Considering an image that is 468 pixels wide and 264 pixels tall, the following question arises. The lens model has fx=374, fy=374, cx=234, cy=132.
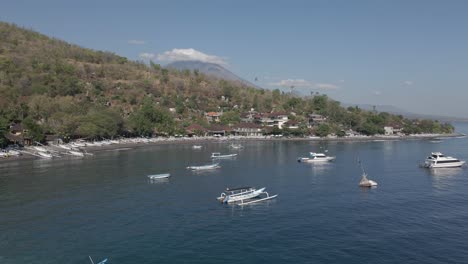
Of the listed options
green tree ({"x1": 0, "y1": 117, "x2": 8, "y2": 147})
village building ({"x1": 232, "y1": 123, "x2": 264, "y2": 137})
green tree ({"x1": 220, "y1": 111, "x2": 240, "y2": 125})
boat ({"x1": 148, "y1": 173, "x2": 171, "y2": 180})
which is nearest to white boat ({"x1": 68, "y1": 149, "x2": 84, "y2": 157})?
green tree ({"x1": 0, "y1": 117, "x2": 8, "y2": 147})

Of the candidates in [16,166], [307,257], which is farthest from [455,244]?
[16,166]

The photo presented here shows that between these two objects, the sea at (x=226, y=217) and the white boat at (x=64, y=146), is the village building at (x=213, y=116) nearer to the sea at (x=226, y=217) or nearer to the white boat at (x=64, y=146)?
the white boat at (x=64, y=146)

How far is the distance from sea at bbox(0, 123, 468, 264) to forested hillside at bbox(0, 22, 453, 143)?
3252 centimetres

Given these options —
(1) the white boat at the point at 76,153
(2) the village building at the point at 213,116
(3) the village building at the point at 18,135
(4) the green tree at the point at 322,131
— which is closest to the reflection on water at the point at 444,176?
(1) the white boat at the point at 76,153

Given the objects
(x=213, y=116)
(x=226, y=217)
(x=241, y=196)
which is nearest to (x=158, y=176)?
(x=241, y=196)

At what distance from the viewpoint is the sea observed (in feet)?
72.6

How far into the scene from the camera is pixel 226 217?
96.1 feet

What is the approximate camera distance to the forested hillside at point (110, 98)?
8138cm

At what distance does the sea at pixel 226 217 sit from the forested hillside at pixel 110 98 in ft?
107

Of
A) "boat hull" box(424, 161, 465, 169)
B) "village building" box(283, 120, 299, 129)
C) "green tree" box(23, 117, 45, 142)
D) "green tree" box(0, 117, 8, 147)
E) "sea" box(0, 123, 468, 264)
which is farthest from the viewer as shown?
"village building" box(283, 120, 299, 129)

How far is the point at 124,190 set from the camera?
38.3 metres

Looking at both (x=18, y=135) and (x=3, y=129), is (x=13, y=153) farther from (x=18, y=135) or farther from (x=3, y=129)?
(x=18, y=135)

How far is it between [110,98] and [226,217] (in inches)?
3761

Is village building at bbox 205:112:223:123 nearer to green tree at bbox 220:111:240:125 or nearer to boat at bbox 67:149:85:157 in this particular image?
green tree at bbox 220:111:240:125
